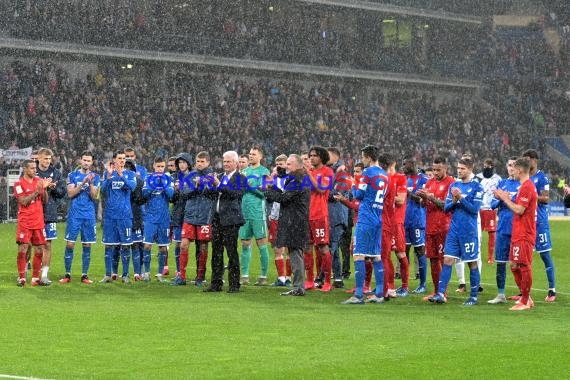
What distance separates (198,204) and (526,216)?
520cm

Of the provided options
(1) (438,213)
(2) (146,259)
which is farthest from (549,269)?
(2) (146,259)

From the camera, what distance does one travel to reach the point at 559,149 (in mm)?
57344

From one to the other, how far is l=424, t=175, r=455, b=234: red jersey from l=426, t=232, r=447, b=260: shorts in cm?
6

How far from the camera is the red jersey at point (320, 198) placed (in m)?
16.5

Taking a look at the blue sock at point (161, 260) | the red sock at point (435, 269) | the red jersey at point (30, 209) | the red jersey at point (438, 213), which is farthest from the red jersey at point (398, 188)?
the red jersey at point (30, 209)

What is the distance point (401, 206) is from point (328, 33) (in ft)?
134

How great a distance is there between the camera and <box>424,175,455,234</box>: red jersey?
52.4 ft

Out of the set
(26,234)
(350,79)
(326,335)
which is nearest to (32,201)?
(26,234)

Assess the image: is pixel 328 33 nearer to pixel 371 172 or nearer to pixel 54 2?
pixel 54 2

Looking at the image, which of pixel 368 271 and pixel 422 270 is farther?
pixel 422 270

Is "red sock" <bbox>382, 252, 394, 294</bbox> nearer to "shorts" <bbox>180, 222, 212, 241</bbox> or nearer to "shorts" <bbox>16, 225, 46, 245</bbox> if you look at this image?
"shorts" <bbox>180, 222, 212, 241</bbox>

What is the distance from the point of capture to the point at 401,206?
54.2 ft

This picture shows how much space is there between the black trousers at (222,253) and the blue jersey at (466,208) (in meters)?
3.22

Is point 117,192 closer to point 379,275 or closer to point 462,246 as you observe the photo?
point 379,275
